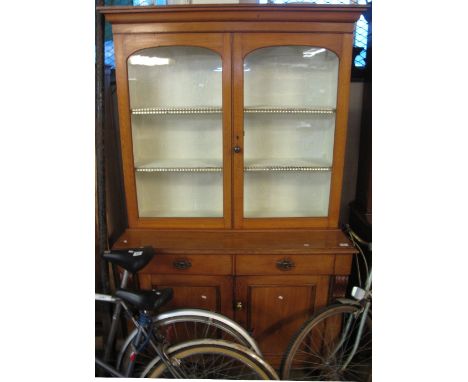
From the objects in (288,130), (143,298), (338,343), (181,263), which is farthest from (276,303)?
(288,130)

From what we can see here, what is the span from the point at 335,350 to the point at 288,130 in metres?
1.14

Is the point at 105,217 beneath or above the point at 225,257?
above

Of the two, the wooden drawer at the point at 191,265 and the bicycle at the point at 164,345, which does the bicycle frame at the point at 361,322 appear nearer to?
the bicycle at the point at 164,345

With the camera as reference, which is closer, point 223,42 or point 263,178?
point 223,42

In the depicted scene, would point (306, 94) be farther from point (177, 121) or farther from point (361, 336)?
point (361, 336)

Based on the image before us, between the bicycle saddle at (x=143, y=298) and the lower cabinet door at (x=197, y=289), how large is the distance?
254 millimetres

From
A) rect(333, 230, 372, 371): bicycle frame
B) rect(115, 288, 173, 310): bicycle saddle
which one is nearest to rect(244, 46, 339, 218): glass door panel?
rect(333, 230, 372, 371): bicycle frame

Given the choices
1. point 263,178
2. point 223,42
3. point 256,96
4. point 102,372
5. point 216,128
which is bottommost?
point 102,372

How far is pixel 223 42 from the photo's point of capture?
1316mm

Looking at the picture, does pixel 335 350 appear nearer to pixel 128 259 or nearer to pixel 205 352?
pixel 205 352

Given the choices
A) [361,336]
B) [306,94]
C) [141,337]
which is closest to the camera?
[141,337]

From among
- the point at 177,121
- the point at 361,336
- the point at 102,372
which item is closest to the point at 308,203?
the point at 361,336

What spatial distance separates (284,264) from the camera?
1375 millimetres

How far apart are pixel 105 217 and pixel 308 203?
1.07 m
